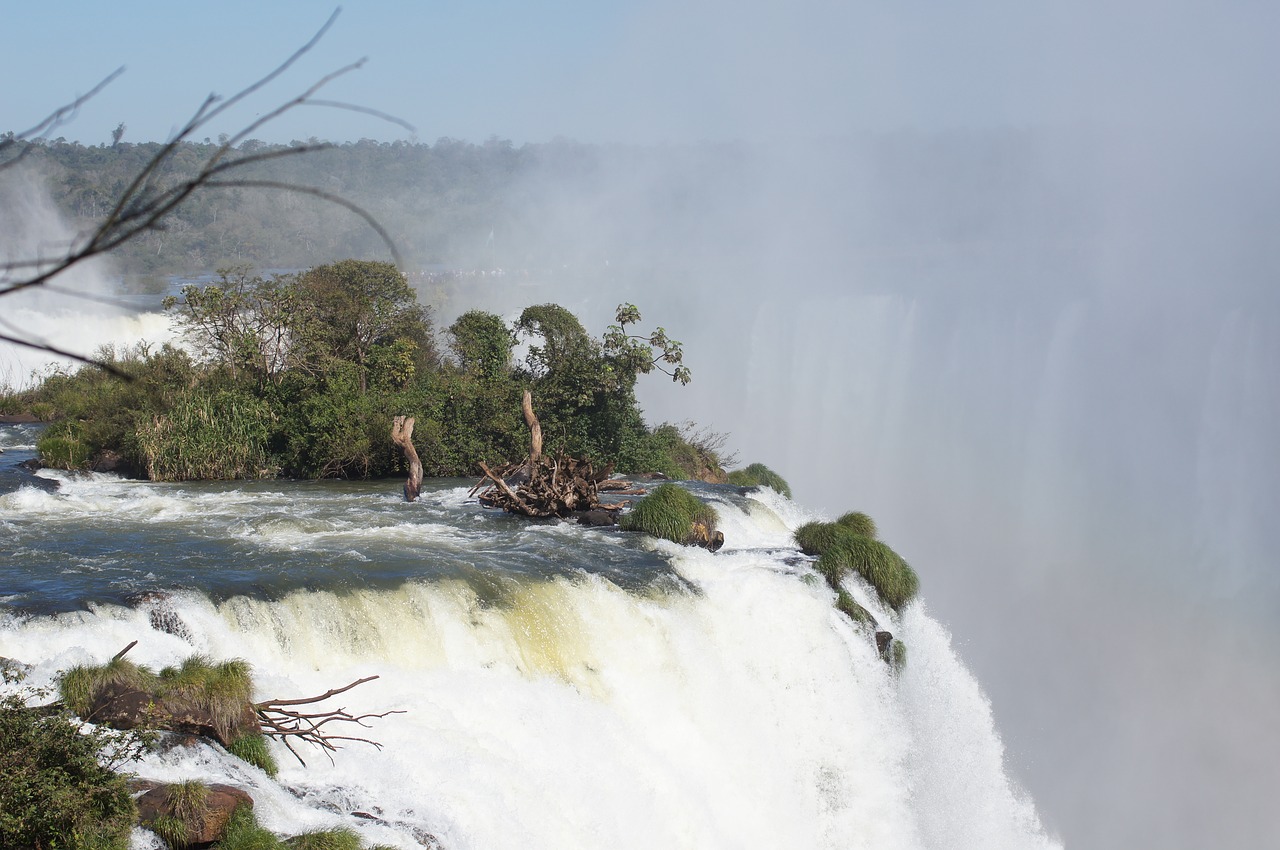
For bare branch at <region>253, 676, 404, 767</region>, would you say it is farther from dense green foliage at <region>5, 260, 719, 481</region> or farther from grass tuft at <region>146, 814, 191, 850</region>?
dense green foliage at <region>5, 260, 719, 481</region>

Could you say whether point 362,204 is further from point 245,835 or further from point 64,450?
point 245,835

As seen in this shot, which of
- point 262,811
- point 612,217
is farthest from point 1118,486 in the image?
point 612,217

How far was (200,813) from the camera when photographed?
271 inches

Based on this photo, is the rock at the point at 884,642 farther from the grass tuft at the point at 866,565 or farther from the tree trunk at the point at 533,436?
the tree trunk at the point at 533,436

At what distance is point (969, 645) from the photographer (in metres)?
26.5

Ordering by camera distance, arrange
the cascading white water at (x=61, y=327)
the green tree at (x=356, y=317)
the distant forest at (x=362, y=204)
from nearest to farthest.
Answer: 1. the green tree at (x=356, y=317)
2. the cascading white water at (x=61, y=327)
3. the distant forest at (x=362, y=204)

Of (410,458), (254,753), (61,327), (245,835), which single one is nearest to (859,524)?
(410,458)

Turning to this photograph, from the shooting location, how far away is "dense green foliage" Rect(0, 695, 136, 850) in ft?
20.6

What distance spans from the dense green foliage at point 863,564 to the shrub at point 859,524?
1.40 feet

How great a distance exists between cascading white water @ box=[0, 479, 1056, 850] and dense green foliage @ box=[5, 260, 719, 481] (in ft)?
24.8

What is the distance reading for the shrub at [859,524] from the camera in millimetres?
15711

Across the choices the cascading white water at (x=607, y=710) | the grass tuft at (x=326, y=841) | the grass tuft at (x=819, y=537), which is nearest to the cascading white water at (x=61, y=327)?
the grass tuft at (x=819, y=537)

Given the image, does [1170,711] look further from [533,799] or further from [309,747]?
[309,747]

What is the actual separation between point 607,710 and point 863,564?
5.32 m
